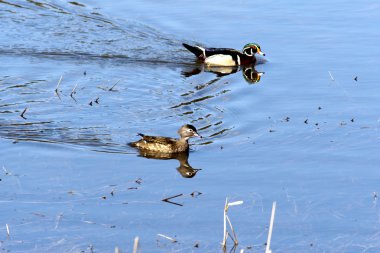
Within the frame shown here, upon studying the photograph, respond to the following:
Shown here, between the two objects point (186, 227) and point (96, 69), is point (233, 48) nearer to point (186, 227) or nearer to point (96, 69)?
point (96, 69)

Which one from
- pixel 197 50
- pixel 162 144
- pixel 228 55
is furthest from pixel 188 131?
pixel 197 50

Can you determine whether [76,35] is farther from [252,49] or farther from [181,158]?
[181,158]

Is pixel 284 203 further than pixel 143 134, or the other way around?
pixel 143 134

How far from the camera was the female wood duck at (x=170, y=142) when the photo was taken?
14.5 m

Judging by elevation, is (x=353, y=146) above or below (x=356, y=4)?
below

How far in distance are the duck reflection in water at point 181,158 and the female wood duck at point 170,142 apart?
0.06 m

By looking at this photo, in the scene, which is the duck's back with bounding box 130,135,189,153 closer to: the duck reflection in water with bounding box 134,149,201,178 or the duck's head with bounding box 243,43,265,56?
the duck reflection in water with bounding box 134,149,201,178

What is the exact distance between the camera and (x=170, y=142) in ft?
47.9

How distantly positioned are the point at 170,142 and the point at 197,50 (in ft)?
22.3

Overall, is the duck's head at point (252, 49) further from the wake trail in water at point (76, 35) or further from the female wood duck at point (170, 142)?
the female wood duck at point (170, 142)

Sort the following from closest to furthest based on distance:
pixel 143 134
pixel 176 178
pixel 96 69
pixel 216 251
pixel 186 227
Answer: pixel 216 251, pixel 186 227, pixel 176 178, pixel 143 134, pixel 96 69

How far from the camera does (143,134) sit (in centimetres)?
1534

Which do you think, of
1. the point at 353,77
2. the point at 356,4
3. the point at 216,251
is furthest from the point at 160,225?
the point at 356,4

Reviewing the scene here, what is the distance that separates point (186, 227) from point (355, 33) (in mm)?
11376
